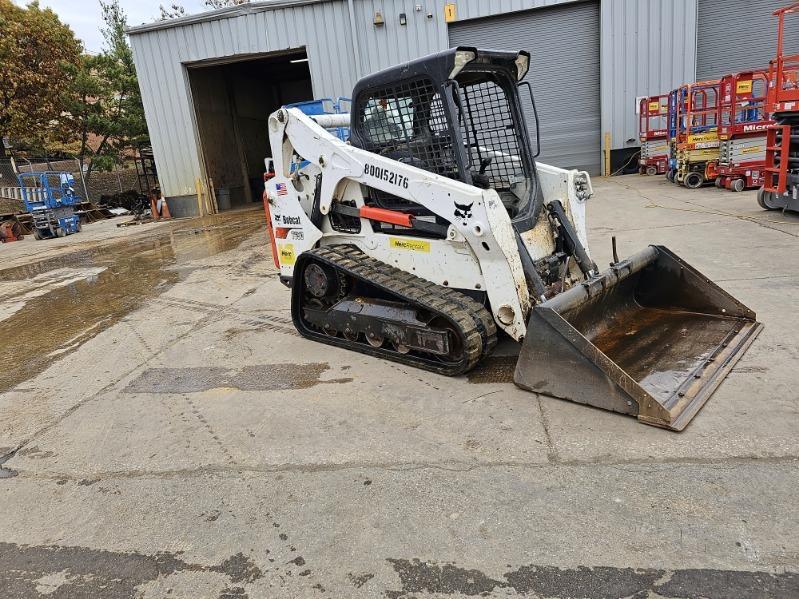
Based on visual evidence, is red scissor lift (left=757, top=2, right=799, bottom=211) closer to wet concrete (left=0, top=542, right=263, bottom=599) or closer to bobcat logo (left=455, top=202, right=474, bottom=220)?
bobcat logo (left=455, top=202, right=474, bottom=220)

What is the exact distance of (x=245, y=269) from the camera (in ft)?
29.6

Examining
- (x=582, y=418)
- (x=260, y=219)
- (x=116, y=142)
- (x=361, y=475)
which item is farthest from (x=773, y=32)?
(x=116, y=142)

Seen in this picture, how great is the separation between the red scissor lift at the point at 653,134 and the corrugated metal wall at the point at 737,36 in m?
2.26

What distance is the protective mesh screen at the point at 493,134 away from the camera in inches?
185

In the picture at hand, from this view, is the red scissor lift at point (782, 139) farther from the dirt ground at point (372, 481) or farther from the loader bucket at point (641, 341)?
the loader bucket at point (641, 341)

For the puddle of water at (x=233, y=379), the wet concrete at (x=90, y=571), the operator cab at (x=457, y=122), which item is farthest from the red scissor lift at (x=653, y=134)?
the wet concrete at (x=90, y=571)

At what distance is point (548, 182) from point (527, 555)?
344 cm

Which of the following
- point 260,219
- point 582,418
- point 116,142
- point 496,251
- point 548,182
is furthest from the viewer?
point 116,142

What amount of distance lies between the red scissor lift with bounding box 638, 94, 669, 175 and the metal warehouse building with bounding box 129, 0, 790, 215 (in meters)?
0.66

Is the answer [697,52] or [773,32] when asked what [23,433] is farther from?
[773,32]

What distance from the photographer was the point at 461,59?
3.88m

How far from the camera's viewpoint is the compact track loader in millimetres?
3473

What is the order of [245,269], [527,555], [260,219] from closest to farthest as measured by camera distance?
[527,555] → [245,269] → [260,219]

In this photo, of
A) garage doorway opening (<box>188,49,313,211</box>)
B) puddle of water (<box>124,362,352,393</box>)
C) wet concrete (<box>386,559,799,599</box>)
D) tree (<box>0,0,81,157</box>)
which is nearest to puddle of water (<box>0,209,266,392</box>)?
puddle of water (<box>124,362,352,393</box>)
